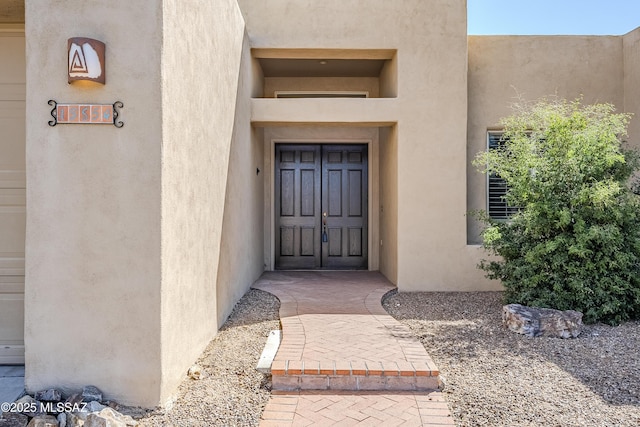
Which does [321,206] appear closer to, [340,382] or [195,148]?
[195,148]

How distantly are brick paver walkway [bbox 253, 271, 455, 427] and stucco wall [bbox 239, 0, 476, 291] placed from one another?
1992mm

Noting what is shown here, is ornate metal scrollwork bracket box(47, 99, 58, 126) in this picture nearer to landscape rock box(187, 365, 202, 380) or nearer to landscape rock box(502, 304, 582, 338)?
landscape rock box(187, 365, 202, 380)

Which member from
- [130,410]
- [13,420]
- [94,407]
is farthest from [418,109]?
[13,420]

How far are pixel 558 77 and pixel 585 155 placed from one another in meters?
3.07

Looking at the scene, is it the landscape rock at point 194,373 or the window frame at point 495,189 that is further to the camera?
the window frame at point 495,189

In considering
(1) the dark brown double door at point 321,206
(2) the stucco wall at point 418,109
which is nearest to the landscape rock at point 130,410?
(2) the stucco wall at point 418,109

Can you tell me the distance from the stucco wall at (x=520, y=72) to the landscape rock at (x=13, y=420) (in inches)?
261

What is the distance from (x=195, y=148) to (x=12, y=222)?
175cm

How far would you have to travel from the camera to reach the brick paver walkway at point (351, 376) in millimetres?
3215

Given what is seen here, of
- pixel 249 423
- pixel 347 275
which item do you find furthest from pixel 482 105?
pixel 249 423

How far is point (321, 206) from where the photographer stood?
9109 millimetres

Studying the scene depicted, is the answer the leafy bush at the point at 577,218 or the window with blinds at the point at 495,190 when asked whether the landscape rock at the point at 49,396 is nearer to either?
the leafy bush at the point at 577,218

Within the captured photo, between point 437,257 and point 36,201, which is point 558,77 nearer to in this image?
point 437,257

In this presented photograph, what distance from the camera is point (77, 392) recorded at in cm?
314
